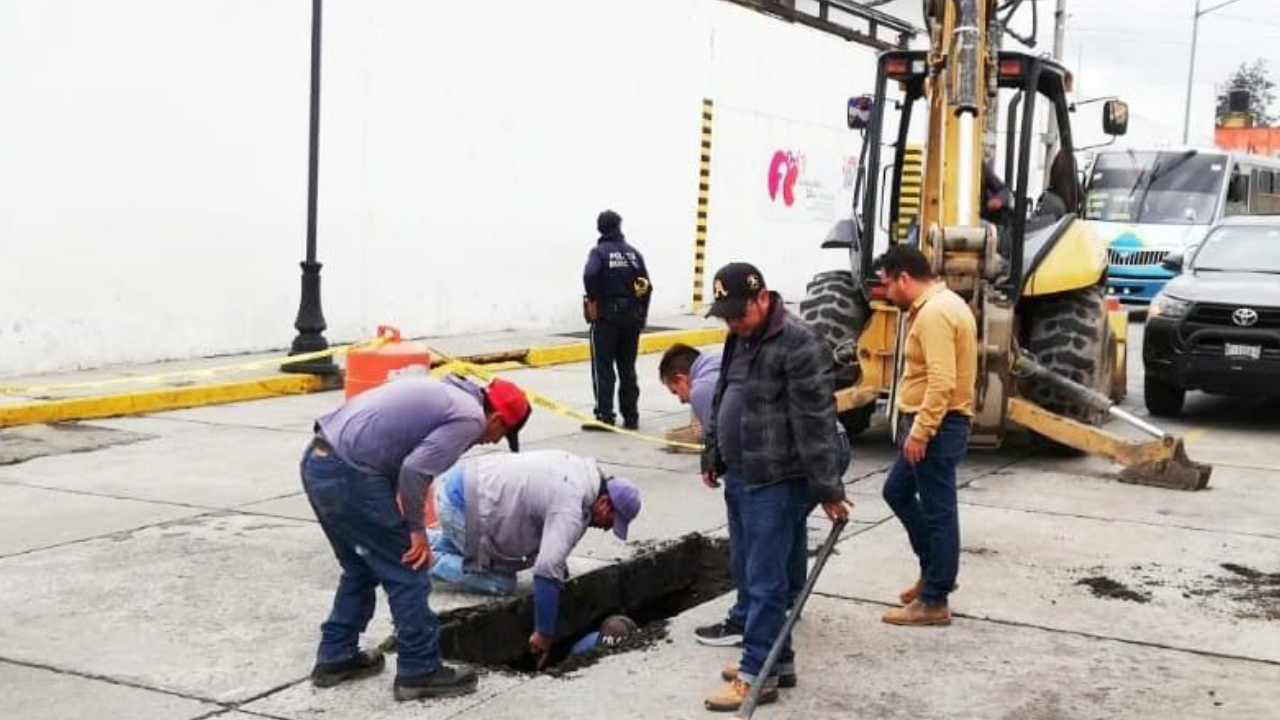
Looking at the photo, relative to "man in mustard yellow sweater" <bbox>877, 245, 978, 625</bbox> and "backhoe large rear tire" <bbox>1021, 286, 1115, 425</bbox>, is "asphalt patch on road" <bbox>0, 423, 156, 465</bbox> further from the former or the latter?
"backhoe large rear tire" <bbox>1021, 286, 1115, 425</bbox>

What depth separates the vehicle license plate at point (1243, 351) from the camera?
12516 mm

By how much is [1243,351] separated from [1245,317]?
292 mm

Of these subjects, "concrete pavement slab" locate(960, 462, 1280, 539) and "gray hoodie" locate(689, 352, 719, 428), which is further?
"concrete pavement slab" locate(960, 462, 1280, 539)

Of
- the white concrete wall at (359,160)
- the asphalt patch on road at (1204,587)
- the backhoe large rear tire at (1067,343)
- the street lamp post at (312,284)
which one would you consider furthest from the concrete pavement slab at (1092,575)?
the white concrete wall at (359,160)

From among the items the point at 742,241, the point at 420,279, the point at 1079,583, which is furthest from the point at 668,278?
the point at 1079,583

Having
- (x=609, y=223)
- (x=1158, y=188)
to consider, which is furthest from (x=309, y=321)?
(x=1158, y=188)

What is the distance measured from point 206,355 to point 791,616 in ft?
37.9

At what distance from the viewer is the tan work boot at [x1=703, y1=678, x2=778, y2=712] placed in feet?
17.6

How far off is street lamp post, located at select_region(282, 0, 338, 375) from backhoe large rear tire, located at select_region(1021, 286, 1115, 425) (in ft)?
22.3

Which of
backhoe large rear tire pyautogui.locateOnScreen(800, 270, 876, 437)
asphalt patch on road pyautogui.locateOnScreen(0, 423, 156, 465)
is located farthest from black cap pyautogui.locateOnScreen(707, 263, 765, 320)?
asphalt patch on road pyautogui.locateOnScreen(0, 423, 156, 465)

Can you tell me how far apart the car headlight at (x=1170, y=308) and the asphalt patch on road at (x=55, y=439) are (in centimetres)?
856

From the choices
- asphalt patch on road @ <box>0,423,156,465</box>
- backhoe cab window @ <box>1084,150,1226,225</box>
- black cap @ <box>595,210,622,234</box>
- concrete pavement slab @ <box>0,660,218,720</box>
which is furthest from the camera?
backhoe cab window @ <box>1084,150,1226,225</box>

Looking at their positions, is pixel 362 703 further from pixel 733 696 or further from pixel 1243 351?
pixel 1243 351

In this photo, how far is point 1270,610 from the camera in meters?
6.98
